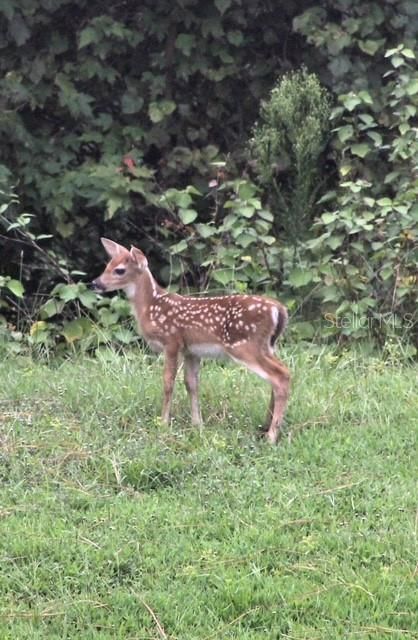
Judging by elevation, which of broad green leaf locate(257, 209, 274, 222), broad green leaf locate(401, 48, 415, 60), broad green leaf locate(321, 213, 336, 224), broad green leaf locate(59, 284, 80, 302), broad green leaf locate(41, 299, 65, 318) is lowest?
broad green leaf locate(41, 299, 65, 318)

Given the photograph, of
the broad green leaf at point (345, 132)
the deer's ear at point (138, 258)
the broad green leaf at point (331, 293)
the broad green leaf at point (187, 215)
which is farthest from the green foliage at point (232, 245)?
the deer's ear at point (138, 258)

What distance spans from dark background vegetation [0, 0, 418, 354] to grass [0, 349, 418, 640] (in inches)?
71.4

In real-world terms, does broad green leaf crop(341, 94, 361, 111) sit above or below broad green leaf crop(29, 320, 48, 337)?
above

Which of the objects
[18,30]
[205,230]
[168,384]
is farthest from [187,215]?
[168,384]

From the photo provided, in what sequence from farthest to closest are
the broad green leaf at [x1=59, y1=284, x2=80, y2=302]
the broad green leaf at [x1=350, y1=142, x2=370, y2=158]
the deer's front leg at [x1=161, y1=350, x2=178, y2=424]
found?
1. the broad green leaf at [x1=350, y1=142, x2=370, y2=158]
2. the broad green leaf at [x1=59, y1=284, x2=80, y2=302]
3. the deer's front leg at [x1=161, y1=350, x2=178, y2=424]

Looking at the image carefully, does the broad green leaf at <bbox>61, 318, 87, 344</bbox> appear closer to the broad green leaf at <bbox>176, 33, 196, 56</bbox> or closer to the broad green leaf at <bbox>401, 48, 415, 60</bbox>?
the broad green leaf at <bbox>176, 33, 196, 56</bbox>

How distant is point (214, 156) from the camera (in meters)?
11.8

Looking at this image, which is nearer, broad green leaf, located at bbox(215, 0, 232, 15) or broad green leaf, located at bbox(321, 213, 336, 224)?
broad green leaf, located at bbox(321, 213, 336, 224)

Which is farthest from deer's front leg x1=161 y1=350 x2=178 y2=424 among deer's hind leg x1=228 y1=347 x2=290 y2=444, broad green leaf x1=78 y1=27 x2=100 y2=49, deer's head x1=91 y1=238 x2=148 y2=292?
broad green leaf x1=78 y1=27 x2=100 y2=49

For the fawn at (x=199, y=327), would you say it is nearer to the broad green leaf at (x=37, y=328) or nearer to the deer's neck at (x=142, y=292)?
the deer's neck at (x=142, y=292)

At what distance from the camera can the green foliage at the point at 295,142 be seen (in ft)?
33.8

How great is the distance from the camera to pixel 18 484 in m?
6.95

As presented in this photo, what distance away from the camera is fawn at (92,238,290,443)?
756cm

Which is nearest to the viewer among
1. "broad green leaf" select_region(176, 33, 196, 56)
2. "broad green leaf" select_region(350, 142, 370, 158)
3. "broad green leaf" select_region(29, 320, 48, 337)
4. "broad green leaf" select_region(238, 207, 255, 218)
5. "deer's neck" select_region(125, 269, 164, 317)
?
"deer's neck" select_region(125, 269, 164, 317)
